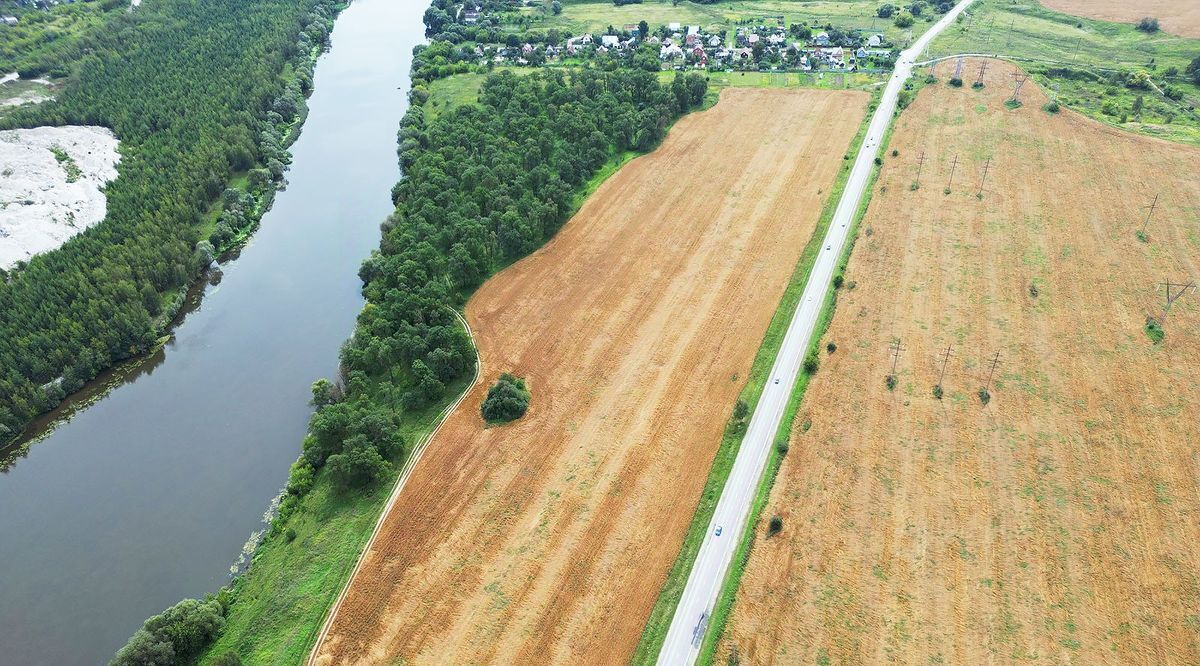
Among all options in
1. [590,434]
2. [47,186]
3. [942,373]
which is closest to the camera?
[590,434]

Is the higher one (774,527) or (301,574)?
(774,527)

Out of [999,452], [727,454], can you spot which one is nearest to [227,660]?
[727,454]

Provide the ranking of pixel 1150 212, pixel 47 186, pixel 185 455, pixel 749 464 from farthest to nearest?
pixel 47 186
pixel 1150 212
pixel 185 455
pixel 749 464

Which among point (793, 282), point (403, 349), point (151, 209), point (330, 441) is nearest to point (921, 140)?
point (793, 282)

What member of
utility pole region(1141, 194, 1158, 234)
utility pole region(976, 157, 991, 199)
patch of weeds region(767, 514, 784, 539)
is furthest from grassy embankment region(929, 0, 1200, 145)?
patch of weeds region(767, 514, 784, 539)

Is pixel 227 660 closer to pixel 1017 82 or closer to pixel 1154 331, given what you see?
pixel 1154 331

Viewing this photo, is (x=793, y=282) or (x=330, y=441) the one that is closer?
(x=330, y=441)

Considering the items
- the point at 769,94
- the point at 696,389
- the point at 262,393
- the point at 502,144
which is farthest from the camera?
the point at 769,94

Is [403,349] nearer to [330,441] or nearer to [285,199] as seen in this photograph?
[330,441]
